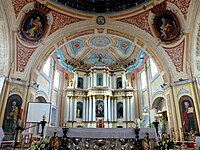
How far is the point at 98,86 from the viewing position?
1755cm

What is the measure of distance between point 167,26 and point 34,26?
8.59 meters

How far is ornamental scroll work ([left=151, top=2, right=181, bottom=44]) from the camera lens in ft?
36.2

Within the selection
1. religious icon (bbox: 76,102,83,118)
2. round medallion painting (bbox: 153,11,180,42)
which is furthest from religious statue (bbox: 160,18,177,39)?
religious icon (bbox: 76,102,83,118)

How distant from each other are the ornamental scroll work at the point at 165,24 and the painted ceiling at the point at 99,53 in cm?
514

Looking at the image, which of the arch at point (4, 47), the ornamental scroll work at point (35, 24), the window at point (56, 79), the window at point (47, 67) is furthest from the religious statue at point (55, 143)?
the window at point (56, 79)

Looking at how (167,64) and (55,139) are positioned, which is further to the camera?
(167,64)

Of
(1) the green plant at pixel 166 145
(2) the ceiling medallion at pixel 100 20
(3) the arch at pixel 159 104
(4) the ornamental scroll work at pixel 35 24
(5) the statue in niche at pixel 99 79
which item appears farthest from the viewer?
(5) the statue in niche at pixel 99 79

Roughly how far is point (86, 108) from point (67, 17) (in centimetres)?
893

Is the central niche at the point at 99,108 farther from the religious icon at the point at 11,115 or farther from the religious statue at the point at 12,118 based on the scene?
the religious statue at the point at 12,118

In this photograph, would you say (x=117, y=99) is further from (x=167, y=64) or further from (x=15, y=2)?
(x=15, y=2)

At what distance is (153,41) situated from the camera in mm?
12422

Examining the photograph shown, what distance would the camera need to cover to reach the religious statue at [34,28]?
37.2 feet

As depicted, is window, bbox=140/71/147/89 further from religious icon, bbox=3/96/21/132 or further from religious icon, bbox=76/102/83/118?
religious icon, bbox=3/96/21/132

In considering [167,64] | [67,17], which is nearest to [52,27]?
[67,17]
